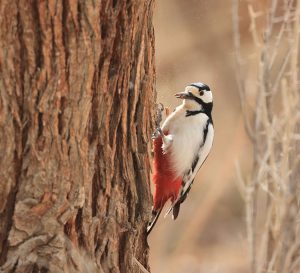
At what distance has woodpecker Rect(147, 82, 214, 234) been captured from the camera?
3602 millimetres

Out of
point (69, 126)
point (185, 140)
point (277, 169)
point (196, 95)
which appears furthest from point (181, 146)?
point (69, 126)

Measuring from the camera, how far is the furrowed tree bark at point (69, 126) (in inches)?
83.4

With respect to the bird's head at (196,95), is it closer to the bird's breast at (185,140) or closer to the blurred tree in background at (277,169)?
the bird's breast at (185,140)

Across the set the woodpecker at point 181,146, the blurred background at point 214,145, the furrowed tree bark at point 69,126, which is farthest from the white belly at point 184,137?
the blurred background at point 214,145

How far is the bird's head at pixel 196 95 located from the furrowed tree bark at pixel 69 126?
1198 mm

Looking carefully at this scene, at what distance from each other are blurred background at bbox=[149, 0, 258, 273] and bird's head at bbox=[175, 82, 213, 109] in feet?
9.02

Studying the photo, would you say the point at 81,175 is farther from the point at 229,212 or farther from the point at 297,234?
the point at 229,212

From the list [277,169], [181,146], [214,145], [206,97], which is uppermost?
[206,97]

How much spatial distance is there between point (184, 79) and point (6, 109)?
4.51m

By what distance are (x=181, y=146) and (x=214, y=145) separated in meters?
3.28

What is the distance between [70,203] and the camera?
7.40 feet

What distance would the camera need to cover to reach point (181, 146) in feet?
12.0

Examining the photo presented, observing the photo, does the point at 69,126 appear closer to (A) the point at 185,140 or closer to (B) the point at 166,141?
(B) the point at 166,141

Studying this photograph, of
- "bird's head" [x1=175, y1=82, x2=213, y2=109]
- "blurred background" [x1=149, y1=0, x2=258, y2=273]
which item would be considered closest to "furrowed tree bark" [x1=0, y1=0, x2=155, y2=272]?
"bird's head" [x1=175, y1=82, x2=213, y2=109]
